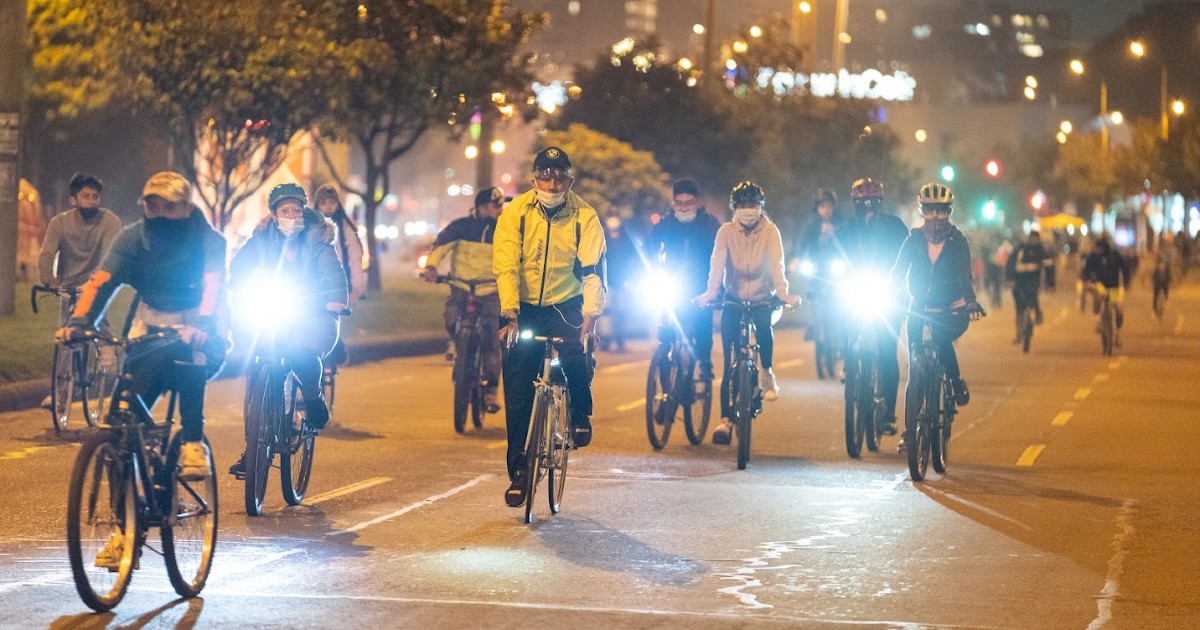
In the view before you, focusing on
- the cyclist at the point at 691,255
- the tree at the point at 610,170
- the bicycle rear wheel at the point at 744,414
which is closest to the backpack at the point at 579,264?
the bicycle rear wheel at the point at 744,414

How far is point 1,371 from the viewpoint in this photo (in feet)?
→ 57.1

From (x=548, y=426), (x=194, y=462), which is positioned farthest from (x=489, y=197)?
(x=194, y=462)

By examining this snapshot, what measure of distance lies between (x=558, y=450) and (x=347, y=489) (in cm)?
178

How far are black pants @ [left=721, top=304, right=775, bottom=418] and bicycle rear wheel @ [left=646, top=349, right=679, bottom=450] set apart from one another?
529mm

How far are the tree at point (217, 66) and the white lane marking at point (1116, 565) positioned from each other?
1739 cm

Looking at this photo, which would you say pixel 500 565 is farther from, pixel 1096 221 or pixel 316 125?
pixel 1096 221

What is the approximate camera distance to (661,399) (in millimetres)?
14336

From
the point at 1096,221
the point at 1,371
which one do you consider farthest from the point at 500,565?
the point at 1096,221

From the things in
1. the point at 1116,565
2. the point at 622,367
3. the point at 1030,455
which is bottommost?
the point at 1116,565

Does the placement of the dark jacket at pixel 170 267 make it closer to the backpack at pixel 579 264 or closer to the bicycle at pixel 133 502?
the bicycle at pixel 133 502

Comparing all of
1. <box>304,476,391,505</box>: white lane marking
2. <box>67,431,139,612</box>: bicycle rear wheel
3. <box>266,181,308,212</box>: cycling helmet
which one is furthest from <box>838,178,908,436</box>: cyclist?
<box>67,431,139,612</box>: bicycle rear wheel

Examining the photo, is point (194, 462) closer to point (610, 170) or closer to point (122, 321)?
point (122, 321)

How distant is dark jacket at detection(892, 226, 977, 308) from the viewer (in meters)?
12.7

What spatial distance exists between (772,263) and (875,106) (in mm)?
48250
